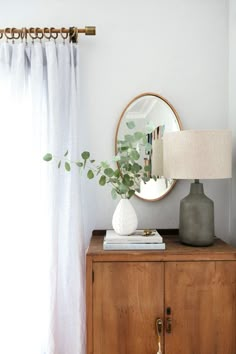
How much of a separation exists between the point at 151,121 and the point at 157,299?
1.01 metres

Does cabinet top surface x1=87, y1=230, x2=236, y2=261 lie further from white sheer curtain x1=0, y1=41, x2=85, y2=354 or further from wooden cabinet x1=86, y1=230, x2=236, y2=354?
white sheer curtain x1=0, y1=41, x2=85, y2=354

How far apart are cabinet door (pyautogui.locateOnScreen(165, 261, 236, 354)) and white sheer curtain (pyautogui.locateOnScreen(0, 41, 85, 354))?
55 centimetres

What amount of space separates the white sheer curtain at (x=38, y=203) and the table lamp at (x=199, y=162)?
59 cm

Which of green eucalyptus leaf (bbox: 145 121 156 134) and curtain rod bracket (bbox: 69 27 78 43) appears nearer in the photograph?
curtain rod bracket (bbox: 69 27 78 43)

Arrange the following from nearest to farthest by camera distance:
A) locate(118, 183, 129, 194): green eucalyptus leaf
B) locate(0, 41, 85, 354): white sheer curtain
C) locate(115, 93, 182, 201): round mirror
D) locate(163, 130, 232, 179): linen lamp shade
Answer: locate(163, 130, 232, 179): linen lamp shade, locate(118, 183, 129, 194): green eucalyptus leaf, locate(0, 41, 85, 354): white sheer curtain, locate(115, 93, 182, 201): round mirror

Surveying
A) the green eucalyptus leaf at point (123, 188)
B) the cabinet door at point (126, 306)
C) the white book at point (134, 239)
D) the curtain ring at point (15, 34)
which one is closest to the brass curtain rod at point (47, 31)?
the curtain ring at point (15, 34)

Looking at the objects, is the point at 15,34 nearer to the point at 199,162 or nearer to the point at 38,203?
the point at 38,203

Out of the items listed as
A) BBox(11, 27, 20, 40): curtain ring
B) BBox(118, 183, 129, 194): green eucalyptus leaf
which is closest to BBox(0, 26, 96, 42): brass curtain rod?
BBox(11, 27, 20, 40): curtain ring

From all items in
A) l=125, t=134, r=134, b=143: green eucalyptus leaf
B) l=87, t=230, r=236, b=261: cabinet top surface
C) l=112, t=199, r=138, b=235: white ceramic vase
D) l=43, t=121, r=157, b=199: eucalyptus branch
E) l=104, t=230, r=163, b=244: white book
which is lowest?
l=87, t=230, r=236, b=261: cabinet top surface

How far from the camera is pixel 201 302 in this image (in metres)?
Result: 1.60

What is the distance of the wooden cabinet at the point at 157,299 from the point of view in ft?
5.22

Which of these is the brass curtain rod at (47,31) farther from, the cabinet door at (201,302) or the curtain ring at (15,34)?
the cabinet door at (201,302)

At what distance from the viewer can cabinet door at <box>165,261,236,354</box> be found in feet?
5.24

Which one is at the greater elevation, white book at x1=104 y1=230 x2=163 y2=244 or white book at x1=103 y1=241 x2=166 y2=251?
white book at x1=104 y1=230 x2=163 y2=244
